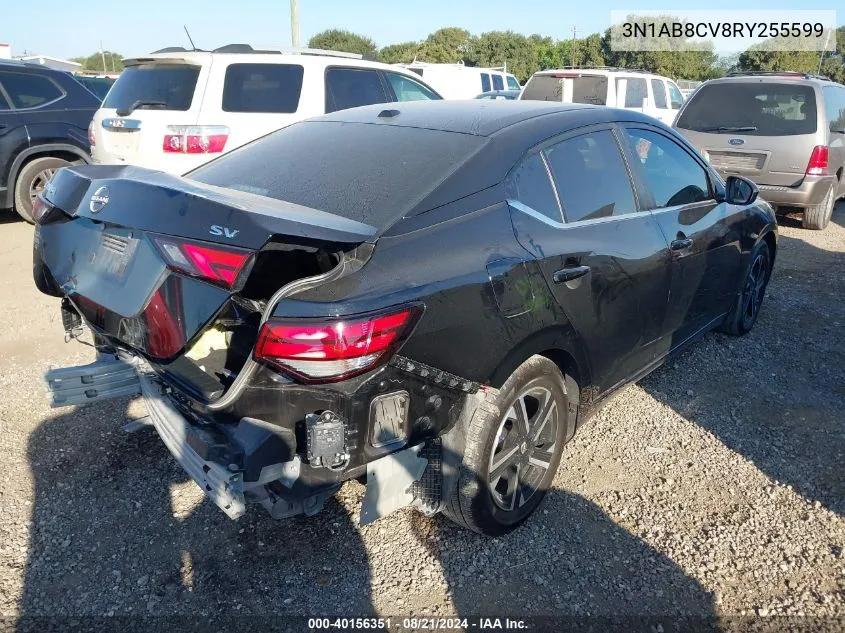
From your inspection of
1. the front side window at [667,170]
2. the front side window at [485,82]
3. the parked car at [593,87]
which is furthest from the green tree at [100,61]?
the front side window at [667,170]

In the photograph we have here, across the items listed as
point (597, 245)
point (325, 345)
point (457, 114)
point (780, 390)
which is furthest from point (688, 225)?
point (325, 345)

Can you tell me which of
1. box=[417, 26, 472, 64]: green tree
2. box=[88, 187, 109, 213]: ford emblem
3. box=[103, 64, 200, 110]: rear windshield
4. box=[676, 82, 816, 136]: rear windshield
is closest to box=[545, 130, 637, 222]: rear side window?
box=[88, 187, 109, 213]: ford emblem

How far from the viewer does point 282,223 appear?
2035 mm

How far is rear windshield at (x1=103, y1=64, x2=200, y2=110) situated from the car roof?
3.46 metres

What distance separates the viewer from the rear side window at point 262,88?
6.48m

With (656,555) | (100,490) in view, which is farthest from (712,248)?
(100,490)

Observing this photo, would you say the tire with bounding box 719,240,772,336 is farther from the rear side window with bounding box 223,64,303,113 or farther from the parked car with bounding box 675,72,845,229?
the rear side window with bounding box 223,64,303,113

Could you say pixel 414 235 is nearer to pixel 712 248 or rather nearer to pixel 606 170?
pixel 606 170

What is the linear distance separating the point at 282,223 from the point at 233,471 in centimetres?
77

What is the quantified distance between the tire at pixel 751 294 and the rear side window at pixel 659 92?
9207 mm

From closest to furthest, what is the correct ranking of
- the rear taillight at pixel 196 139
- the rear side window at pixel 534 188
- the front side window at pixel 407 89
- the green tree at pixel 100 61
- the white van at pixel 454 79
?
the rear side window at pixel 534 188
the rear taillight at pixel 196 139
the front side window at pixel 407 89
the white van at pixel 454 79
the green tree at pixel 100 61

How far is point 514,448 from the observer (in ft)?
9.39

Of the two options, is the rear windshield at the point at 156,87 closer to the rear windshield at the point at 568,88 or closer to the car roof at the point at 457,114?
the car roof at the point at 457,114

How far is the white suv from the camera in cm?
633
